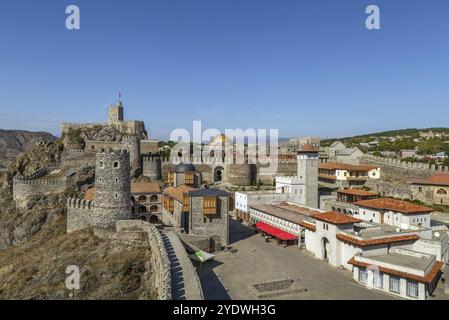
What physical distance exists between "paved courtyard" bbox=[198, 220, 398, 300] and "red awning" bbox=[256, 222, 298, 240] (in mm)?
751

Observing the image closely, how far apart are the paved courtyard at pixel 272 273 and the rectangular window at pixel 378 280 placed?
0.62 m

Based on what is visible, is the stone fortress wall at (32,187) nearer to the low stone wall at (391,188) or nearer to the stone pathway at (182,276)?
the stone pathway at (182,276)

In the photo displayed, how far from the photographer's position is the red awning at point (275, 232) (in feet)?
91.2

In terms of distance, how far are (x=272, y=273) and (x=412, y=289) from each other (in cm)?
755

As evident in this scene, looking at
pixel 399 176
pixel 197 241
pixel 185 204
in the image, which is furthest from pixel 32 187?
pixel 399 176

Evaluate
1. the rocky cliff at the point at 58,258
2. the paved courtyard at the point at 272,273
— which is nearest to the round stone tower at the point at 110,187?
the rocky cliff at the point at 58,258

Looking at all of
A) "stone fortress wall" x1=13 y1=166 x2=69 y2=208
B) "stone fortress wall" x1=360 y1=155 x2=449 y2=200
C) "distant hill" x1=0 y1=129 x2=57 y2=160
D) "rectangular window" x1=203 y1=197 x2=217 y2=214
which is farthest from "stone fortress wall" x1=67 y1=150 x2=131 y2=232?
"distant hill" x1=0 y1=129 x2=57 y2=160

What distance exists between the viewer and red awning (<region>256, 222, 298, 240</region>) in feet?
91.2

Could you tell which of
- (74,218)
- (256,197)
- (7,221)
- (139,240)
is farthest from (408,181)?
(7,221)

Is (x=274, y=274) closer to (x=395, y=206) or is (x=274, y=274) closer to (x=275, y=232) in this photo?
(x=275, y=232)

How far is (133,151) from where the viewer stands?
47656 millimetres

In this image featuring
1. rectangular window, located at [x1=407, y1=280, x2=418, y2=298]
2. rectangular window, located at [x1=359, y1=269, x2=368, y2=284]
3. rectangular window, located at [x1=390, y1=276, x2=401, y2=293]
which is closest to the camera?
rectangular window, located at [x1=407, y1=280, x2=418, y2=298]

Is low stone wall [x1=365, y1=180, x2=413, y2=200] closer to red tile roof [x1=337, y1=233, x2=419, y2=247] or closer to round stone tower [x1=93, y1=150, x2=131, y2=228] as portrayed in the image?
red tile roof [x1=337, y1=233, x2=419, y2=247]
